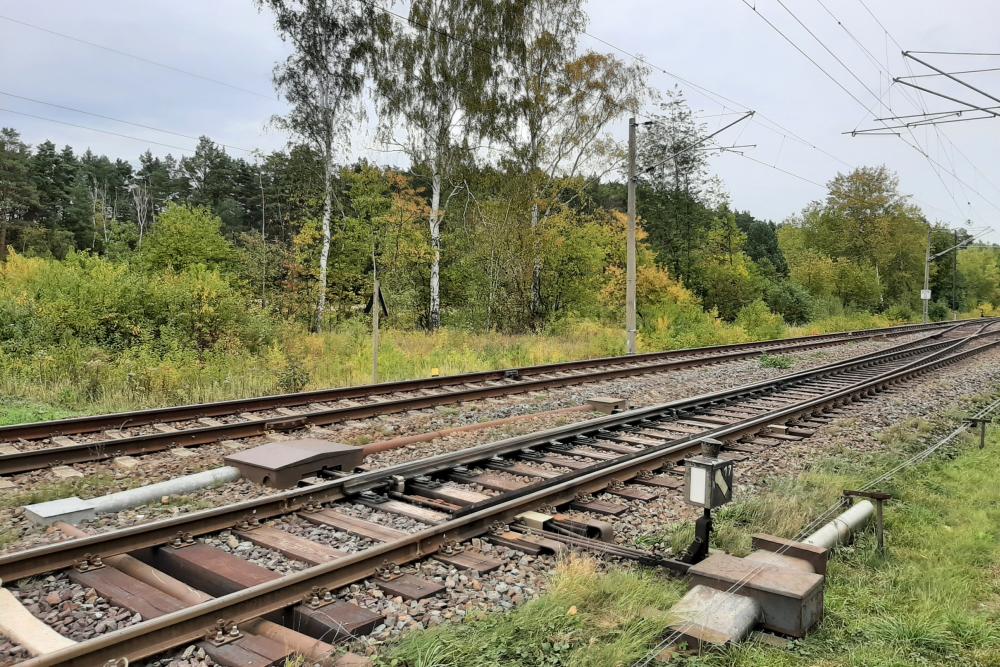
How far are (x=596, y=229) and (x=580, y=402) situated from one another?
16228 millimetres

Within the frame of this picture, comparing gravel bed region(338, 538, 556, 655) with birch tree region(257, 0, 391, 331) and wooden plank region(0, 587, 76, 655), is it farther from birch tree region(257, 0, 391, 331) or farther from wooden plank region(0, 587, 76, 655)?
birch tree region(257, 0, 391, 331)

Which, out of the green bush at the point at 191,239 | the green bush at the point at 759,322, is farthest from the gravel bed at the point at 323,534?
the green bush at the point at 191,239

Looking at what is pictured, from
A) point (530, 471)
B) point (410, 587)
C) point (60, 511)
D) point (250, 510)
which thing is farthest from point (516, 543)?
point (60, 511)

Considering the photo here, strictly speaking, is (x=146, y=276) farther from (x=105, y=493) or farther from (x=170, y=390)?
(x=105, y=493)

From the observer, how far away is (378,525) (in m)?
5.13

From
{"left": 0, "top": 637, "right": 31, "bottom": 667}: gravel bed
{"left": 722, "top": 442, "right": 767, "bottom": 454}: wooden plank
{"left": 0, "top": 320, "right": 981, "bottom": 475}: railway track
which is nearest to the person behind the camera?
{"left": 0, "top": 637, "right": 31, "bottom": 667}: gravel bed

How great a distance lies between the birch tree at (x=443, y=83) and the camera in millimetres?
24641

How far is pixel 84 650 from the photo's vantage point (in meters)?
2.99

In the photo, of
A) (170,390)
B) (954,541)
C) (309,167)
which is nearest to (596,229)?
(309,167)

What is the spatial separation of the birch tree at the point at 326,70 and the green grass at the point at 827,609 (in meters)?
18.7

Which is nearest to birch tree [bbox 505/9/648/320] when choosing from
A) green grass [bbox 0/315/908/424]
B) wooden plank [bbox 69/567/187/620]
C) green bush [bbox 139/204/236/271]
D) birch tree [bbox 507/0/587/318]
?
birch tree [bbox 507/0/587/318]

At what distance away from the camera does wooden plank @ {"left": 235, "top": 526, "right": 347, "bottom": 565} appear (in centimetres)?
447

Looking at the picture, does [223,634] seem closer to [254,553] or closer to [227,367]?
[254,553]

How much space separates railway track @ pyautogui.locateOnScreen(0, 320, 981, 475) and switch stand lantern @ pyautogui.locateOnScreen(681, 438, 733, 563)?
5645 millimetres
